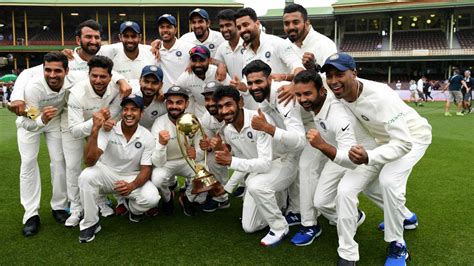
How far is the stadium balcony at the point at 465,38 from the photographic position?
127 ft

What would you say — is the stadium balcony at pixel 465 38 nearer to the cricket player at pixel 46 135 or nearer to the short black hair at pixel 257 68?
the short black hair at pixel 257 68

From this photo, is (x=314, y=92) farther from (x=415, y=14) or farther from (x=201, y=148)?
(x=415, y=14)

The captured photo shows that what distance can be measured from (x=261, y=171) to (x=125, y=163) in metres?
1.78

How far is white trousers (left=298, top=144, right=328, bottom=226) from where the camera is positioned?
476 centimetres

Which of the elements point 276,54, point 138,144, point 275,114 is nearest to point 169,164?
point 138,144

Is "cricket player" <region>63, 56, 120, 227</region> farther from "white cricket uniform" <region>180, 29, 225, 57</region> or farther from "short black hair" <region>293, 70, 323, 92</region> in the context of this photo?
"short black hair" <region>293, 70, 323, 92</region>

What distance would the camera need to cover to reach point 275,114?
5363 mm

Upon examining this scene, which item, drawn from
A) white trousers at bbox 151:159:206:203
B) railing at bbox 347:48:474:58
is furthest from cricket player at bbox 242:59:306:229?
railing at bbox 347:48:474:58

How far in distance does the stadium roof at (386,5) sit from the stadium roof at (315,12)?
1.29m

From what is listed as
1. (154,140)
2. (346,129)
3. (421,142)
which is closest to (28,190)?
(154,140)

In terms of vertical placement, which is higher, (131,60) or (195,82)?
(131,60)

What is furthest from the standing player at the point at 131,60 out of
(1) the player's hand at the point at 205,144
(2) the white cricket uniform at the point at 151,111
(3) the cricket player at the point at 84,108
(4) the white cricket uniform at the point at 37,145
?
(1) the player's hand at the point at 205,144

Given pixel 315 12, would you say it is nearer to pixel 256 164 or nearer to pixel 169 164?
pixel 169 164

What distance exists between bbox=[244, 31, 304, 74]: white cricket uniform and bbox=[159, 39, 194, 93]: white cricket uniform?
3.73 ft
